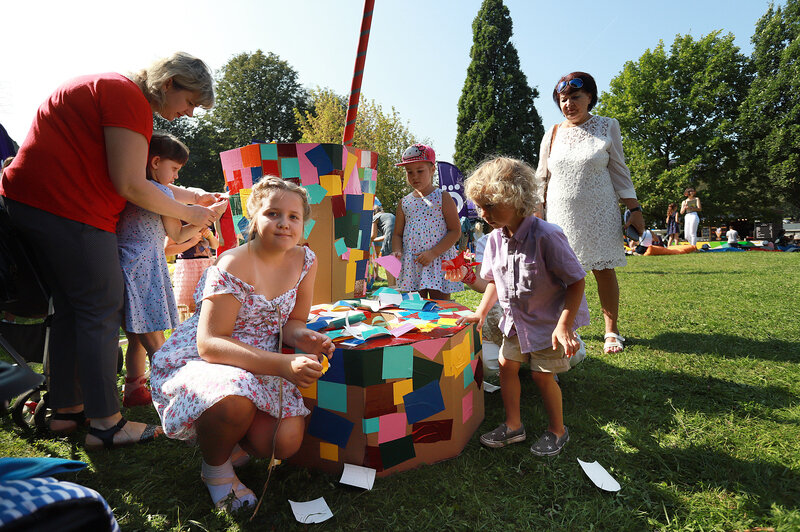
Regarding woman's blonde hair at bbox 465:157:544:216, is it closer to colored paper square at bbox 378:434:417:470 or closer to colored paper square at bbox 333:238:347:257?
colored paper square at bbox 333:238:347:257

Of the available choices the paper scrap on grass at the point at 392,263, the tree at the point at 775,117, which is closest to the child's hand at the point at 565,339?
the paper scrap on grass at the point at 392,263

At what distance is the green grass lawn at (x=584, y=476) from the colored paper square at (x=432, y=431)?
0.37 feet

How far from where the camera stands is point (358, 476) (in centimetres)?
165

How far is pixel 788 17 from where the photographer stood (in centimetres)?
2094

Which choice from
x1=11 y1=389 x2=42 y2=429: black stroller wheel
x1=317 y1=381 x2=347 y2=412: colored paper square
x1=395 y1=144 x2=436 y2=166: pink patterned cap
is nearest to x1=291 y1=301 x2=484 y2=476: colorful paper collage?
x1=317 y1=381 x2=347 y2=412: colored paper square

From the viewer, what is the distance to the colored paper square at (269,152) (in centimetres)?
220

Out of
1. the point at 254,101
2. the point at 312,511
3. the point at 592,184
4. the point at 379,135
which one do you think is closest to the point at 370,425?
the point at 312,511

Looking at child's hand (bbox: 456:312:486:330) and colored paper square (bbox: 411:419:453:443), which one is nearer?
colored paper square (bbox: 411:419:453:443)

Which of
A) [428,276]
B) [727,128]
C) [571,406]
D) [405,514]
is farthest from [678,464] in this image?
[727,128]

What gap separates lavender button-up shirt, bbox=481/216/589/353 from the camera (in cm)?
189

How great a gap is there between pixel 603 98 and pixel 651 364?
24.6 m

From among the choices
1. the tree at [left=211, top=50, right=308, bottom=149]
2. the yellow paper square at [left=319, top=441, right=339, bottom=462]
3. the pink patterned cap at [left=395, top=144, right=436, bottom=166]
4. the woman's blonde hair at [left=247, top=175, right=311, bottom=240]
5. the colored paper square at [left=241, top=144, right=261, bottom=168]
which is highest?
the tree at [left=211, top=50, right=308, bottom=149]

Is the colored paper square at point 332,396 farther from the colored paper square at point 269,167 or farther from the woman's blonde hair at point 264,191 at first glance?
the colored paper square at point 269,167

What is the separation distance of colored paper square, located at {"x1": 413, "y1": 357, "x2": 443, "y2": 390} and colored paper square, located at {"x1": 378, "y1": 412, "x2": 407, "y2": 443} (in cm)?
13
